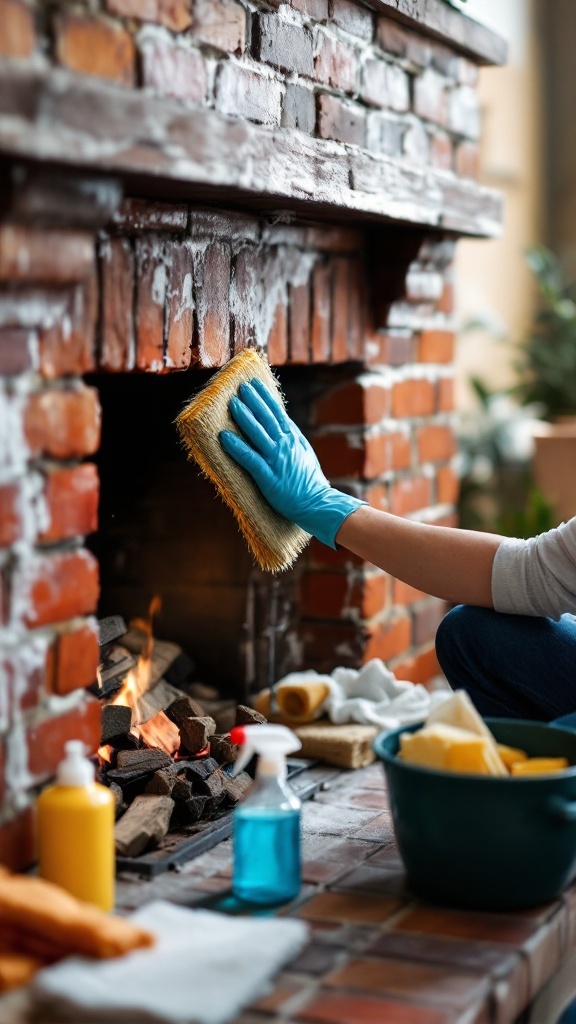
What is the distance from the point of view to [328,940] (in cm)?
140

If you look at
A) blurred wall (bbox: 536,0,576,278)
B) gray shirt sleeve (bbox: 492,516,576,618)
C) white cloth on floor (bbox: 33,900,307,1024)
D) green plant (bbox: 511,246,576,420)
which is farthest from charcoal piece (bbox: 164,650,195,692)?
blurred wall (bbox: 536,0,576,278)

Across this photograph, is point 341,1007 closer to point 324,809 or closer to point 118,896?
point 118,896

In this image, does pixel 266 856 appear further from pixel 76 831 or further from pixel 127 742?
pixel 127 742

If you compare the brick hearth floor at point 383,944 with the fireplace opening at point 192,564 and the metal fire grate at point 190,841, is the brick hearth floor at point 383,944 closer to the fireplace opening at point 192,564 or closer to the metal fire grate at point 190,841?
the metal fire grate at point 190,841

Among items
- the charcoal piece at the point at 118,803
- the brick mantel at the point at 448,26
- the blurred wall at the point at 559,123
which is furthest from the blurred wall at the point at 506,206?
the charcoal piece at the point at 118,803

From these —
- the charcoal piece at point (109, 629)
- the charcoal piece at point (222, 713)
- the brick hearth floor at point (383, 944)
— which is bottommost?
the brick hearth floor at point (383, 944)

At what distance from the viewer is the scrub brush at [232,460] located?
1752 millimetres

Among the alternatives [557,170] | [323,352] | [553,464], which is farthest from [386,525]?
[557,170]

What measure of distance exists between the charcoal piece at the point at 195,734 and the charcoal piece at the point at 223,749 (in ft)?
0.05

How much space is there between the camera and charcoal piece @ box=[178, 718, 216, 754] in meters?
1.98

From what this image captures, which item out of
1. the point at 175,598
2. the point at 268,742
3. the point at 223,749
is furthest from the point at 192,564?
the point at 268,742

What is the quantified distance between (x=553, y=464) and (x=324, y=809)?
1.97 m

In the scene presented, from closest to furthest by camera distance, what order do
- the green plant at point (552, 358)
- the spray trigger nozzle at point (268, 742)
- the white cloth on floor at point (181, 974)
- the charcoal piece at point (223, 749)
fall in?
1. the white cloth on floor at point (181, 974)
2. the spray trigger nozzle at point (268, 742)
3. the charcoal piece at point (223, 749)
4. the green plant at point (552, 358)

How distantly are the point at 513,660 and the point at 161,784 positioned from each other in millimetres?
567
